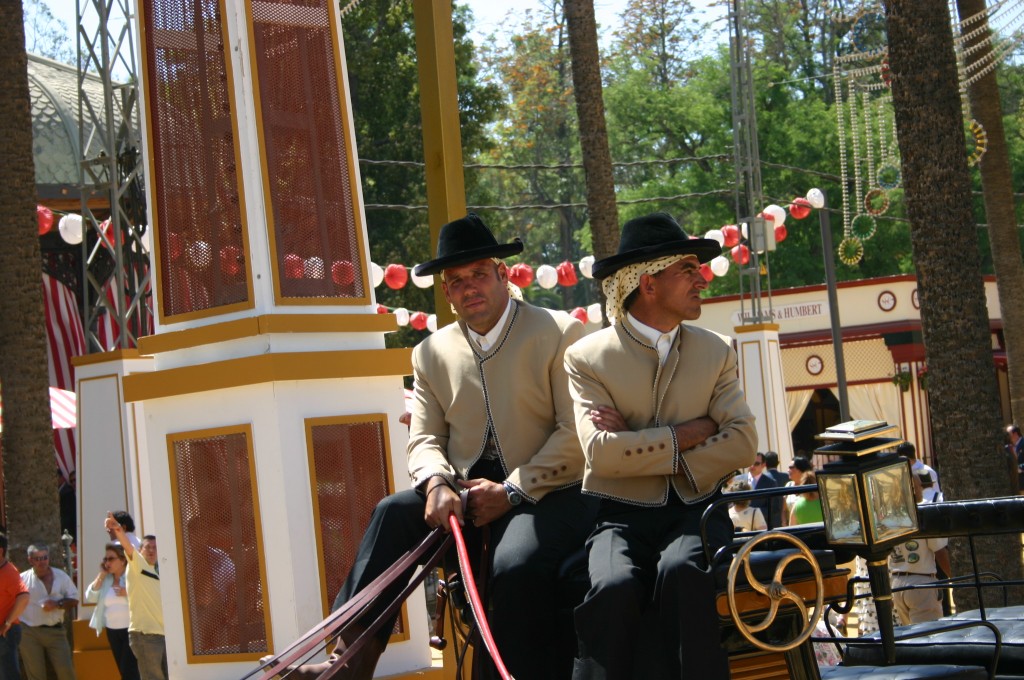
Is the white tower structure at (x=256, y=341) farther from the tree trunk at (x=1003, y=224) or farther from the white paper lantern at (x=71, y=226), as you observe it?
the tree trunk at (x=1003, y=224)

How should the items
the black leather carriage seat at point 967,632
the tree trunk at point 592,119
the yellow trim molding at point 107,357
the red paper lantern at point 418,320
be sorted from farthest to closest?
the red paper lantern at point 418,320 < the tree trunk at point 592,119 < the yellow trim molding at point 107,357 < the black leather carriage seat at point 967,632

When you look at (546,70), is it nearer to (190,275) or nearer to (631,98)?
(631,98)

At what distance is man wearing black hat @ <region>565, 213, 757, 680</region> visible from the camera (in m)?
4.36

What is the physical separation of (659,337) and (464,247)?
960 millimetres

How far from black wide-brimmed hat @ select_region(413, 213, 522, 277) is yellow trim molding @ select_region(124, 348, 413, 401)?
5.79 ft

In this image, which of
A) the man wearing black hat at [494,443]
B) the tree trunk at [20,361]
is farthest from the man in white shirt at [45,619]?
the man wearing black hat at [494,443]

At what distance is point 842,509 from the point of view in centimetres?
412

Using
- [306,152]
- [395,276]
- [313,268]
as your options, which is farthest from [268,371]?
[395,276]

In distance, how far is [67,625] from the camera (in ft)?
43.9

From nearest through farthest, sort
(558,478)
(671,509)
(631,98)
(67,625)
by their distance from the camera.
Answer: (671,509), (558,478), (67,625), (631,98)

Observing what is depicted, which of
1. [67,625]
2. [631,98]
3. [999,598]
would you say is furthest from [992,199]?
[631,98]

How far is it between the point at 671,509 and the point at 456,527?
80cm

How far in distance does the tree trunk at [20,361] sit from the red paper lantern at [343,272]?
22.5ft

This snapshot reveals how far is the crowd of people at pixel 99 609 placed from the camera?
36.1 feet
